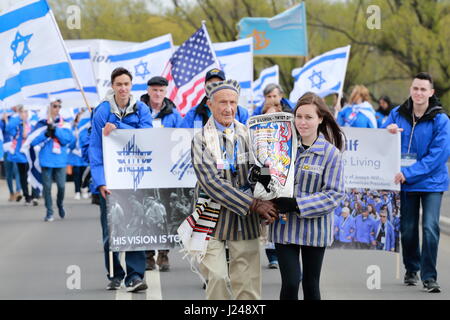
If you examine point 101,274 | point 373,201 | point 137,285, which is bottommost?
point 101,274

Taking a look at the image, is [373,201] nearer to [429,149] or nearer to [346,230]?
[346,230]

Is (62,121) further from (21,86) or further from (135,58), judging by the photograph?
(21,86)

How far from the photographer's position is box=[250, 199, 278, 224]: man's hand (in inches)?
225

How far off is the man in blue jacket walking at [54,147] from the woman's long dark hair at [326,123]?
1057 centimetres

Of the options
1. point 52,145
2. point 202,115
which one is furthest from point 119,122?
point 52,145

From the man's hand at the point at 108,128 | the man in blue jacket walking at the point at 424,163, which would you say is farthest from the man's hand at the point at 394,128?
the man's hand at the point at 108,128

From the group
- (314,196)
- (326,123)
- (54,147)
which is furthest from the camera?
(54,147)

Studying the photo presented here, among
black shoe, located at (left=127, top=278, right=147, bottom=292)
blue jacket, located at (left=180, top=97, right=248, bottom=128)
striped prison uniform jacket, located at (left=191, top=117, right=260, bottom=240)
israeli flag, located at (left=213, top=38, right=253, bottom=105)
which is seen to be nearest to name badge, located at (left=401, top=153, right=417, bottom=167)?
blue jacket, located at (left=180, top=97, right=248, bottom=128)

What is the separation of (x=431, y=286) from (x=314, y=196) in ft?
10.2

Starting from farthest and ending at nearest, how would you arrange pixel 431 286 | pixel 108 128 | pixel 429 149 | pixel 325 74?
pixel 325 74 → pixel 429 149 → pixel 431 286 → pixel 108 128

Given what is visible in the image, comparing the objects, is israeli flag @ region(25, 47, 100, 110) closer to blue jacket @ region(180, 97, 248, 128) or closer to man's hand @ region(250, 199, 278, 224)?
blue jacket @ region(180, 97, 248, 128)

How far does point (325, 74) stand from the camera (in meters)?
15.2

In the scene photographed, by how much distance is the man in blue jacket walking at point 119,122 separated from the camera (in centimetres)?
832
